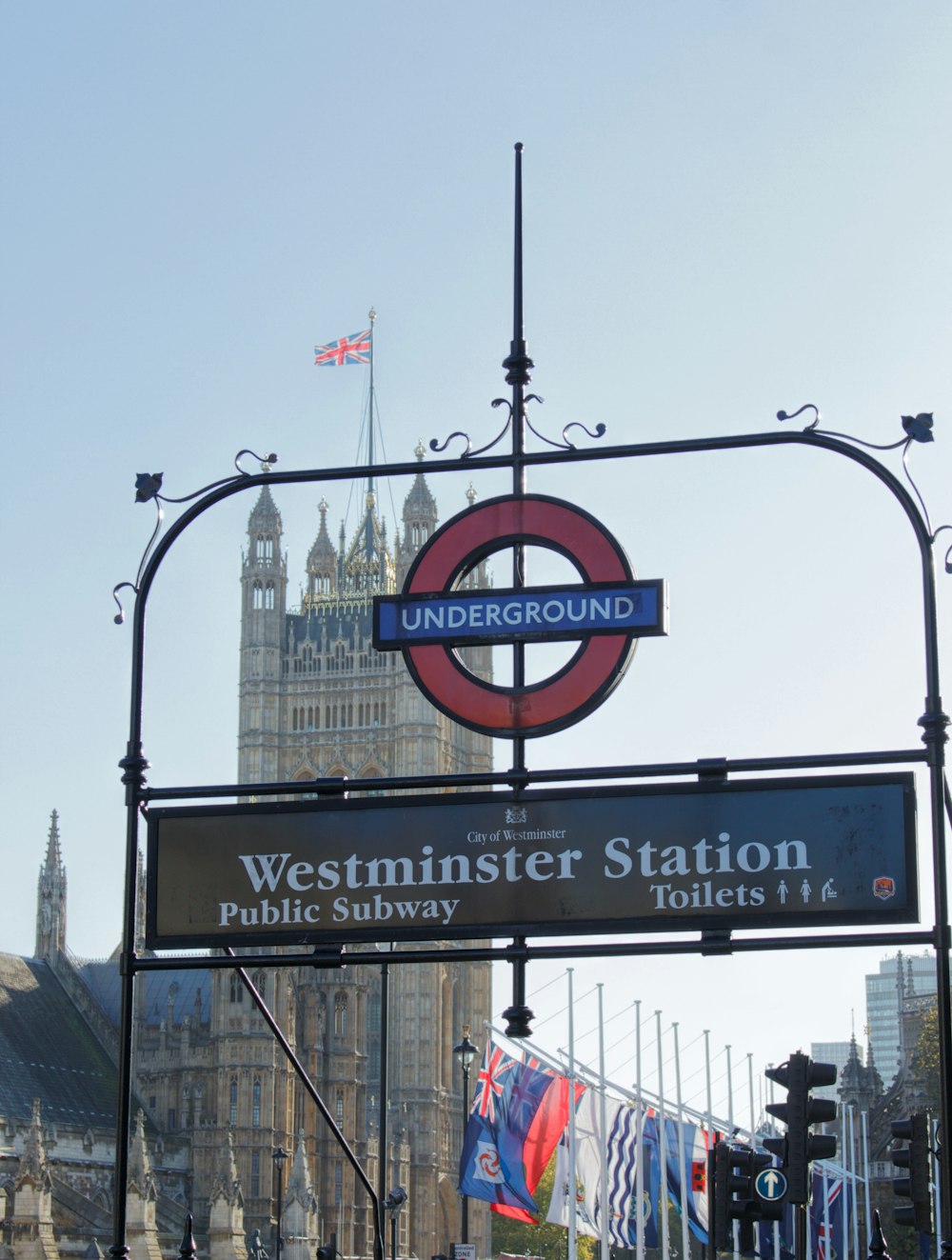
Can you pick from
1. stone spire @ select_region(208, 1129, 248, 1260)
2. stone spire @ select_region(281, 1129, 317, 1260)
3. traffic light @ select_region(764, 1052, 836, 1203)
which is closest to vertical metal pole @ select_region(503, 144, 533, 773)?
traffic light @ select_region(764, 1052, 836, 1203)

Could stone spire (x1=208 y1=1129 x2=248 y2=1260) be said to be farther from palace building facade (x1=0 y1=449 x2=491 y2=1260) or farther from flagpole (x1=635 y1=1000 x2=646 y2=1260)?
flagpole (x1=635 y1=1000 x2=646 y2=1260)

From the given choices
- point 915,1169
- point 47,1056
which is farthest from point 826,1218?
point 915,1169

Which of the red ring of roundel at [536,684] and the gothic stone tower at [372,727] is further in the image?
the gothic stone tower at [372,727]

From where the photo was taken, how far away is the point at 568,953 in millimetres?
10461

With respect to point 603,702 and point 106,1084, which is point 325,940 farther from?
point 106,1084

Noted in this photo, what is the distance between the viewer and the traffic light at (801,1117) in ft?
49.6

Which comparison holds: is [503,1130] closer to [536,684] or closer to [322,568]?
[536,684]

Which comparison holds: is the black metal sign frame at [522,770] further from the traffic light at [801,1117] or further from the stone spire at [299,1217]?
the stone spire at [299,1217]

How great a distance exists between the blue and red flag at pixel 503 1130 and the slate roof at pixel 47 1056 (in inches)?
1276

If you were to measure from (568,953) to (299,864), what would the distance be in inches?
59.1

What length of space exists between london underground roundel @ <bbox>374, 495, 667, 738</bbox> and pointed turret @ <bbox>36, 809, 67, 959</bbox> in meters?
84.8

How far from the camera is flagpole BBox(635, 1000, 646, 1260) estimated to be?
4869cm

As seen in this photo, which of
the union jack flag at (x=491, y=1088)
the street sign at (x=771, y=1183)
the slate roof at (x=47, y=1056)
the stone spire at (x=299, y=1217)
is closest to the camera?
the street sign at (x=771, y=1183)

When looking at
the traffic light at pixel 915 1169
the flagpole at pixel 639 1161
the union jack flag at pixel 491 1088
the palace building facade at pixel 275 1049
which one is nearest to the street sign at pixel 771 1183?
the traffic light at pixel 915 1169
